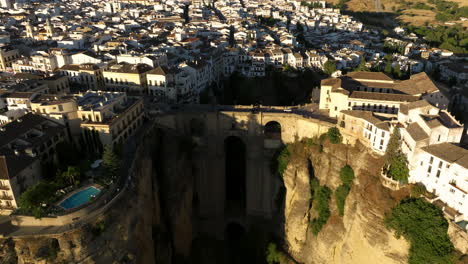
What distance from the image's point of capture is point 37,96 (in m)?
49.2

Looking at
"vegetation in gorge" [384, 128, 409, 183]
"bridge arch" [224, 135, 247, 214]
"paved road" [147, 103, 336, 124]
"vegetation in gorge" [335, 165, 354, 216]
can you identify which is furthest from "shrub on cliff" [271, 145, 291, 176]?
"vegetation in gorge" [384, 128, 409, 183]

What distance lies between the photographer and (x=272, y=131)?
5944 cm

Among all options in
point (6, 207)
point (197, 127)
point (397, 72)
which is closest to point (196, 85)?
point (197, 127)

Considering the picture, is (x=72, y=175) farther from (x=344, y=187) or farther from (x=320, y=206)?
(x=344, y=187)

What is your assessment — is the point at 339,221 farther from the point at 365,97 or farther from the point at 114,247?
the point at 114,247

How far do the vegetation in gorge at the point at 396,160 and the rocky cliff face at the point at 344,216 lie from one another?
2.26m

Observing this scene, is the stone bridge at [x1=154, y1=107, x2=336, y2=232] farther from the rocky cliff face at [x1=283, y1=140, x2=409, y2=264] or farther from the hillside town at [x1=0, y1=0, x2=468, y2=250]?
the rocky cliff face at [x1=283, y1=140, x2=409, y2=264]

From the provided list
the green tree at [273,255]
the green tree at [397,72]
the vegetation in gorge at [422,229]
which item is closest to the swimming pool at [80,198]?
the green tree at [273,255]

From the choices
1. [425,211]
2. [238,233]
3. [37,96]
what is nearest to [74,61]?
[37,96]

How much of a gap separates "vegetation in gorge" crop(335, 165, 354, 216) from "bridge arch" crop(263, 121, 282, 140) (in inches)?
496

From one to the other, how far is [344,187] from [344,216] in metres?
4.02

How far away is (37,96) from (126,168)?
2083 centimetres

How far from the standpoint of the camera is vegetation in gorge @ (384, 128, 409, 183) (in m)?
40.7

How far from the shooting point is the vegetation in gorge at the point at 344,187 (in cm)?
4795
